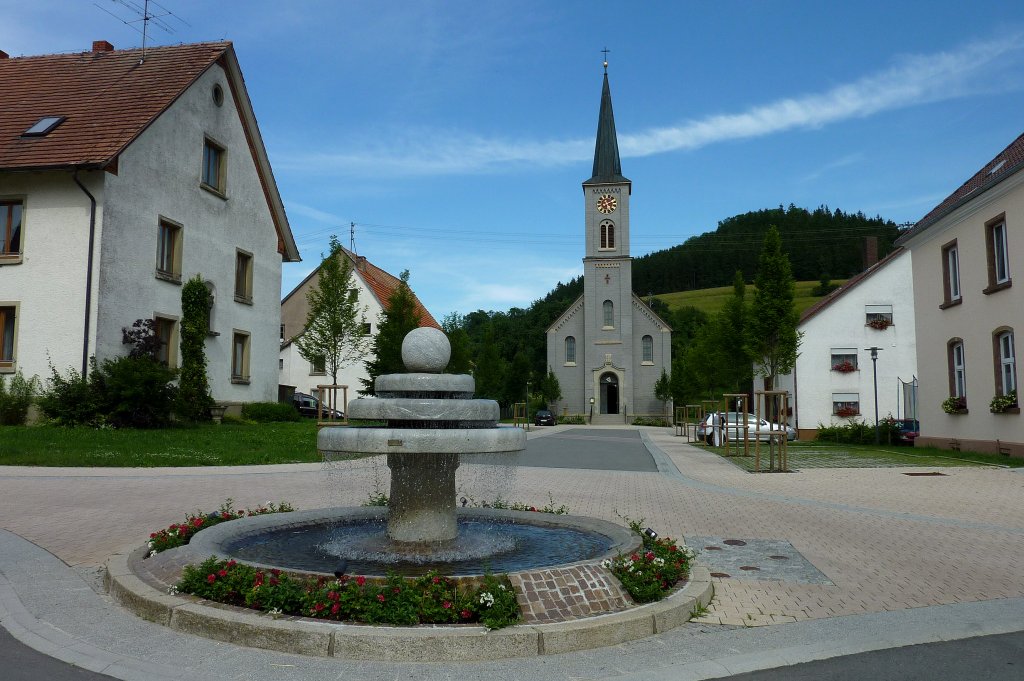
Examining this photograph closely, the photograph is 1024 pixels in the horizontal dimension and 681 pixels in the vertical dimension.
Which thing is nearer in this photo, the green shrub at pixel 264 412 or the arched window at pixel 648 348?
the green shrub at pixel 264 412

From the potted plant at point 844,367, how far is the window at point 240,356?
95.0ft

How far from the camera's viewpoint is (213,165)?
2758 cm

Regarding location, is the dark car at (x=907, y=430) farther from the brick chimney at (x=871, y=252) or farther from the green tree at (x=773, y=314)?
the brick chimney at (x=871, y=252)

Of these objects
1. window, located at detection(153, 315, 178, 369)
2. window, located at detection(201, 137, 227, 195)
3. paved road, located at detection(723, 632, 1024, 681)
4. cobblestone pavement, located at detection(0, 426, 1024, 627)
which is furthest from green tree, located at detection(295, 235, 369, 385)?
paved road, located at detection(723, 632, 1024, 681)

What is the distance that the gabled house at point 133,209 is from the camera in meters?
21.2

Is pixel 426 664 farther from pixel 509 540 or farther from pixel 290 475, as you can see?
pixel 290 475

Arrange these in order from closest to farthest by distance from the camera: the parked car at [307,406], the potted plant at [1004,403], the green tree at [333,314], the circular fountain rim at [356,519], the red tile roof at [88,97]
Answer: the circular fountain rim at [356,519] → the potted plant at [1004,403] → the red tile roof at [88,97] → the green tree at [333,314] → the parked car at [307,406]

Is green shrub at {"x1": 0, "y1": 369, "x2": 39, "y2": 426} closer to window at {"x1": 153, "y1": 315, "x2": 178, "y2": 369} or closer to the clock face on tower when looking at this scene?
window at {"x1": 153, "y1": 315, "x2": 178, "y2": 369}

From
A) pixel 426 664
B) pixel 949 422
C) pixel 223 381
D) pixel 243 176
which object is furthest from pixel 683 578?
pixel 243 176

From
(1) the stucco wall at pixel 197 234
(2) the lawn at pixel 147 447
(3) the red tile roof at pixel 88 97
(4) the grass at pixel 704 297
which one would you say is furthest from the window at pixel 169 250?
(4) the grass at pixel 704 297

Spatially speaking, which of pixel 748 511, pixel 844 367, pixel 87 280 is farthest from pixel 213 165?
pixel 844 367

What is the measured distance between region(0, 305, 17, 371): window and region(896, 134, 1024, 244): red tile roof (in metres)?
26.6

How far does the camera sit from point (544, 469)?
17734mm

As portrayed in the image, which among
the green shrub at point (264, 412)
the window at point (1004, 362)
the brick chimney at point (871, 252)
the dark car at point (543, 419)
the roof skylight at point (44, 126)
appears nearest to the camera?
the window at point (1004, 362)
